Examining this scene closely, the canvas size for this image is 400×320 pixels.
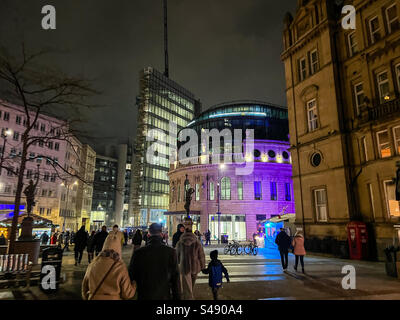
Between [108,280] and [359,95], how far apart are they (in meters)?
22.4

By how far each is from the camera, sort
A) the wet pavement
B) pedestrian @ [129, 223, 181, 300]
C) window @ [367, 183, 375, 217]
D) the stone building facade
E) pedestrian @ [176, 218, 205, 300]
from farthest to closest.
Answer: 1. window @ [367, 183, 375, 217]
2. the stone building facade
3. the wet pavement
4. pedestrian @ [176, 218, 205, 300]
5. pedestrian @ [129, 223, 181, 300]

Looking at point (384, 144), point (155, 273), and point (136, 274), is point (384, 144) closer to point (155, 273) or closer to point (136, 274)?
point (155, 273)

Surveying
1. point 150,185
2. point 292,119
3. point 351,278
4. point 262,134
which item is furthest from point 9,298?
point 150,185

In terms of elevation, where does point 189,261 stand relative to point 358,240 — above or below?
above

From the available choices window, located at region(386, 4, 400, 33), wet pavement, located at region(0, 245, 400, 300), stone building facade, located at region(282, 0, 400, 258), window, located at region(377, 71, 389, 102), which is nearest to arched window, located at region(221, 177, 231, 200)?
stone building facade, located at region(282, 0, 400, 258)

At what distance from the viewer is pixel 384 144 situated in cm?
1812

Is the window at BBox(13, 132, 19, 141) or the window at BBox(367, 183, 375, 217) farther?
the window at BBox(13, 132, 19, 141)

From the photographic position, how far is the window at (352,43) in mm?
20819

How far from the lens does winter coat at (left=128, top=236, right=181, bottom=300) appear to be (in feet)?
13.0

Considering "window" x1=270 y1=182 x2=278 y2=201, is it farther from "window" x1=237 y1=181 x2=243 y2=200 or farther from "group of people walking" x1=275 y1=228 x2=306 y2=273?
"group of people walking" x1=275 y1=228 x2=306 y2=273

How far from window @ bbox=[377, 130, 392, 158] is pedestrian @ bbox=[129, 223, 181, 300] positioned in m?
18.5

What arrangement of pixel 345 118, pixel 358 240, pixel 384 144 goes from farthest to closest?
1. pixel 345 118
2. pixel 384 144
3. pixel 358 240

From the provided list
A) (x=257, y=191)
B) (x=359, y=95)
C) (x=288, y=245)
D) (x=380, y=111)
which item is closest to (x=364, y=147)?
(x=380, y=111)

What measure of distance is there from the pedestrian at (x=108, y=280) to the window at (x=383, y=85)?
20.5 m
